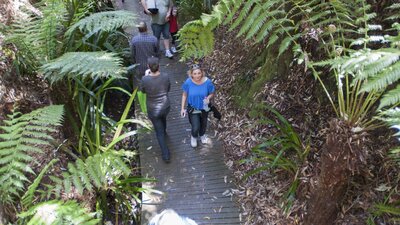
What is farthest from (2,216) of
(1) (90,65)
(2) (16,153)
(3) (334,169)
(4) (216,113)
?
(3) (334,169)

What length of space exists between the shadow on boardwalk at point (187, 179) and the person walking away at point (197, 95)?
39cm

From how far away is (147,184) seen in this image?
15.0ft

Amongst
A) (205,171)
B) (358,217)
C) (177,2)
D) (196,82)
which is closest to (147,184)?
(205,171)

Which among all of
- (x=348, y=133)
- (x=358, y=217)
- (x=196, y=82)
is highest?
(x=348, y=133)

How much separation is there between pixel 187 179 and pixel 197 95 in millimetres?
1086

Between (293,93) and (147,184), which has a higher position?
(293,93)

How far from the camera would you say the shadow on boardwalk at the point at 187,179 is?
4.21 meters

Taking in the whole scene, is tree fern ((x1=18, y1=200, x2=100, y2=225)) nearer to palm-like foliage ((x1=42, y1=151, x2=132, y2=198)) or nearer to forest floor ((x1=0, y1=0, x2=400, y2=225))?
palm-like foliage ((x1=42, y1=151, x2=132, y2=198))

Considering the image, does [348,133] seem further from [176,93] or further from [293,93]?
[176,93]

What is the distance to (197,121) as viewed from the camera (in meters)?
4.82

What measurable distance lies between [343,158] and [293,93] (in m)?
1.79

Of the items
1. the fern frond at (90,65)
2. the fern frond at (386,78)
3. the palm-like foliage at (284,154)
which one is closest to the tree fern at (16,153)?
the fern frond at (90,65)

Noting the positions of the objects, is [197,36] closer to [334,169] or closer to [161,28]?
[334,169]

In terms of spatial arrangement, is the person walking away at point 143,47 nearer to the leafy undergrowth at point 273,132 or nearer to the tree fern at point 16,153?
the leafy undergrowth at point 273,132
